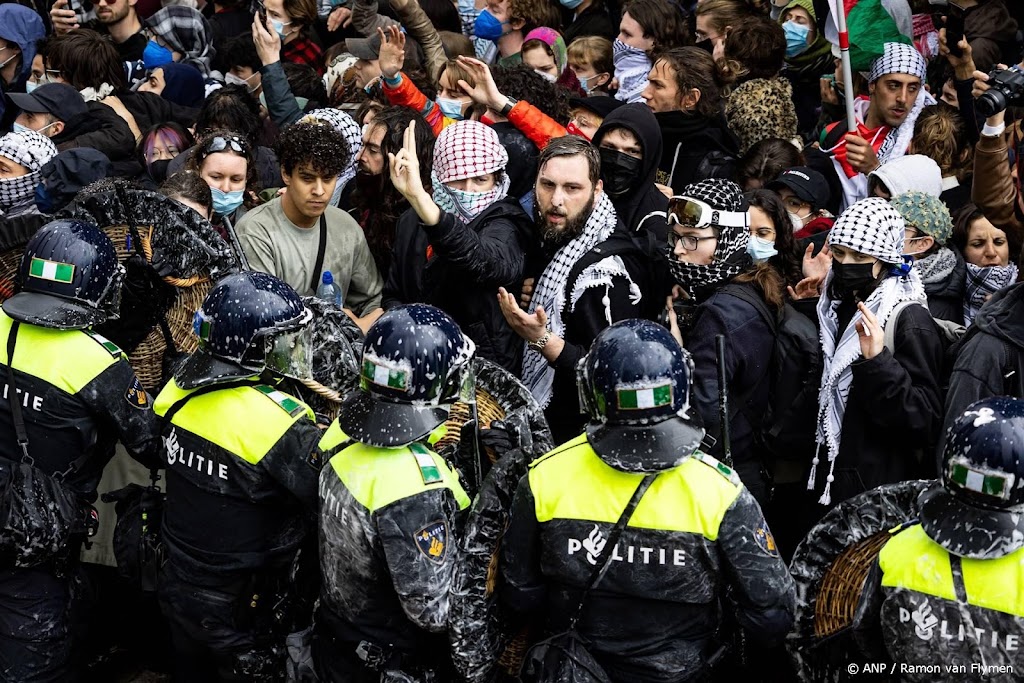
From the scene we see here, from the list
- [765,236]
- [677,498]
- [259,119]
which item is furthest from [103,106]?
[677,498]

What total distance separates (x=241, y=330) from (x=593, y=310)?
165 centimetres

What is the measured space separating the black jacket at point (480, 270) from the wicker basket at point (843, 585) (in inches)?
78.6

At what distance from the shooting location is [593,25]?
905 cm

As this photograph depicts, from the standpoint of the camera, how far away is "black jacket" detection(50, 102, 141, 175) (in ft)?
24.0

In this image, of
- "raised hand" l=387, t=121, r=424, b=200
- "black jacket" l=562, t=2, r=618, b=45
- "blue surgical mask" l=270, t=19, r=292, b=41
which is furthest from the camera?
"blue surgical mask" l=270, t=19, r=292, b=41

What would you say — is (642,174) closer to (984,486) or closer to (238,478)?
(238,478)

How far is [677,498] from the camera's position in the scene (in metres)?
3.50

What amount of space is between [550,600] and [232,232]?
296 cm

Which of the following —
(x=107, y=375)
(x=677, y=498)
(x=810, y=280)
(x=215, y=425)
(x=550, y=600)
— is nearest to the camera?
(x=677, y=498)

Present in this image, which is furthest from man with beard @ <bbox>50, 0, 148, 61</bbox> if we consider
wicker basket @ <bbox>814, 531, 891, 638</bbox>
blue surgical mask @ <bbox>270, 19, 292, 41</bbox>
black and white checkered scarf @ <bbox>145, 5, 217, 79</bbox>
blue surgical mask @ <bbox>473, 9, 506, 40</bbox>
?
wicker basket @ <bbox>814, 531, 891, 638</bbox>

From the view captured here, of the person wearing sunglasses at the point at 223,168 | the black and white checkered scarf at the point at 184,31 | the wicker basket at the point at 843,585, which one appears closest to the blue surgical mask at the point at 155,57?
the black and white checkered scarf at the point at 184,31

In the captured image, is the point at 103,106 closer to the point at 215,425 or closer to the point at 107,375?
the point at 107,375

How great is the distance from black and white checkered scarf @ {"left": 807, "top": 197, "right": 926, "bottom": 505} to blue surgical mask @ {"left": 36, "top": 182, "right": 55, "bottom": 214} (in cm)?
432

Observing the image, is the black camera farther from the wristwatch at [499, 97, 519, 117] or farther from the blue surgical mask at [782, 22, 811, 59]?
the blue surgical mask at [782, 22, 811, 59]
